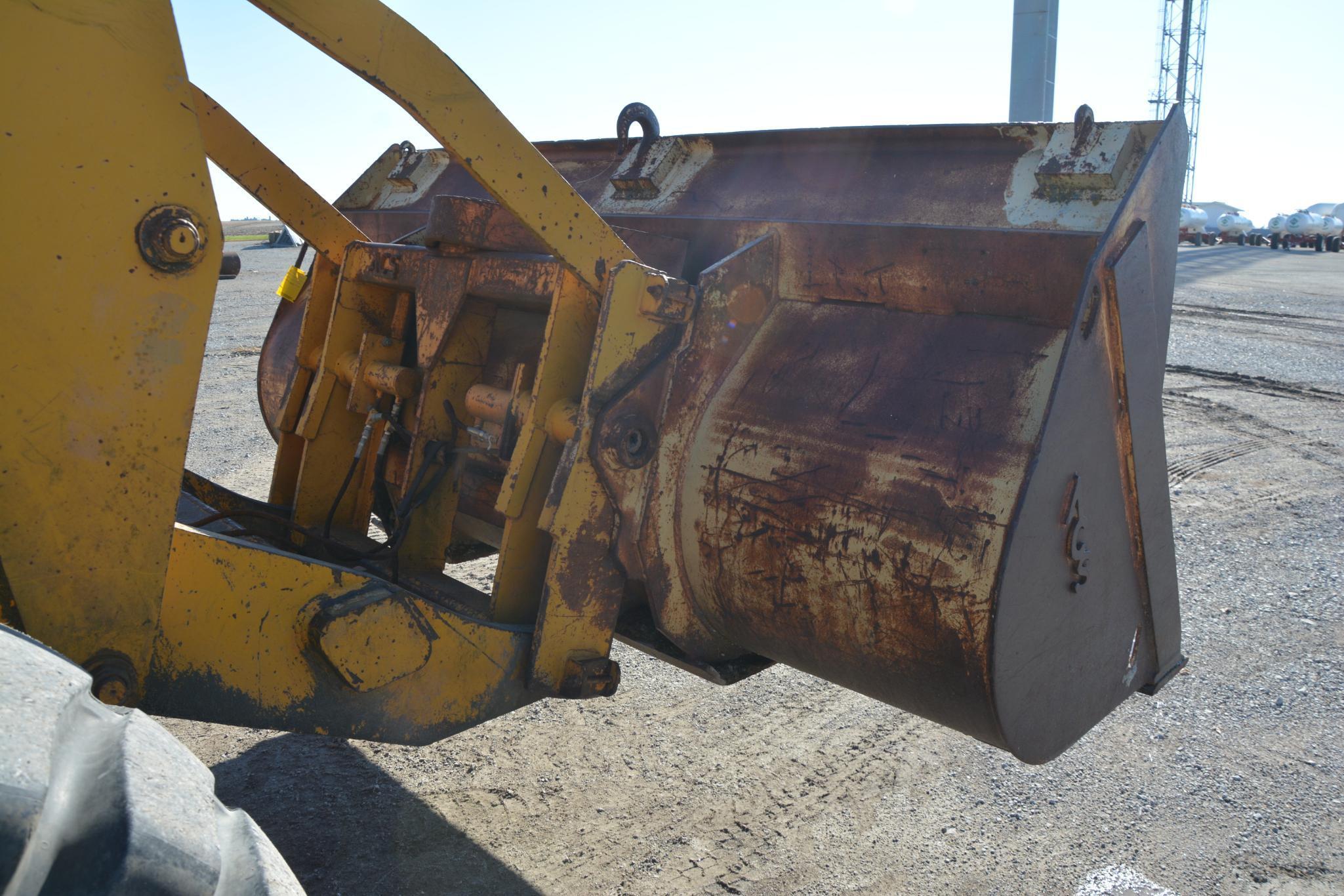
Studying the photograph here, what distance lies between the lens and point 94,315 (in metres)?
1.50

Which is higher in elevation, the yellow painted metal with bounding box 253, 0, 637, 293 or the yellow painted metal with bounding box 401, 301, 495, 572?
the yellow painted metal with bounding box 253, 0, 637, 293

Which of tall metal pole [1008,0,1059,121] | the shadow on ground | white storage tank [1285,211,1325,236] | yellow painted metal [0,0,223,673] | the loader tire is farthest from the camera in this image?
Answer: white storage tank [1285,211,1325,236]

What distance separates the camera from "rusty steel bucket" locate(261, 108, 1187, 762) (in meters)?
1.97

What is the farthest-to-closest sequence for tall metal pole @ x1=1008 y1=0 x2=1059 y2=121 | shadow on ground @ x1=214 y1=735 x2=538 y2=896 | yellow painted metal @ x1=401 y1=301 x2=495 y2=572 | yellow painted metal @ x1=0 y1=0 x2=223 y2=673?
tall metal pole @ x1=1008 y1=0 x2=1059 y2=121
yellow painted metal @ x1=401 y1=301 x2=495 y2=572
shadow on ground @ x1=214 y1=735 x2=538 y2=896
yellow painted metal @ x1=0 y1=0 x2=223 y2=673

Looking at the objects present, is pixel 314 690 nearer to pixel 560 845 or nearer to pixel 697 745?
pixel 560 845

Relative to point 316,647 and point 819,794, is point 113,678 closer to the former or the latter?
point 316,647

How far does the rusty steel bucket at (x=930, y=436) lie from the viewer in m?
1.97

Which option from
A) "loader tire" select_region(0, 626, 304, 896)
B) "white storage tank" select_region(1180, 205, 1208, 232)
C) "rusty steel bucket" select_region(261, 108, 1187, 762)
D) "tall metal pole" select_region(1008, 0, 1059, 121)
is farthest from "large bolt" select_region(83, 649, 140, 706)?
"white storage tank" select_region(1180, 205, 1208, 232)

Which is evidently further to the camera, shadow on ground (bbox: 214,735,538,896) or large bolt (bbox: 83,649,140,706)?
shadow on ground (bbox: 214,735,538,896)

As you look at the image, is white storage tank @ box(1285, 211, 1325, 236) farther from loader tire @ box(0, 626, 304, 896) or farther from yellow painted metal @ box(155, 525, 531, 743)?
loader tire @ box(0, 626, 304, 896)

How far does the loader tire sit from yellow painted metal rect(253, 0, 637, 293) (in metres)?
1.03

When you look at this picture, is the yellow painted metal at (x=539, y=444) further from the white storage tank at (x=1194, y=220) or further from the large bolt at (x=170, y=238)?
the white storage tank at (x=1194, y=220)

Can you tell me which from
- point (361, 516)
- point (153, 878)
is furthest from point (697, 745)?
point (153, 878)

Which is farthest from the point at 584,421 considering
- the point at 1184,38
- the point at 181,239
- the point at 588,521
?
A: the point at 1184,38
